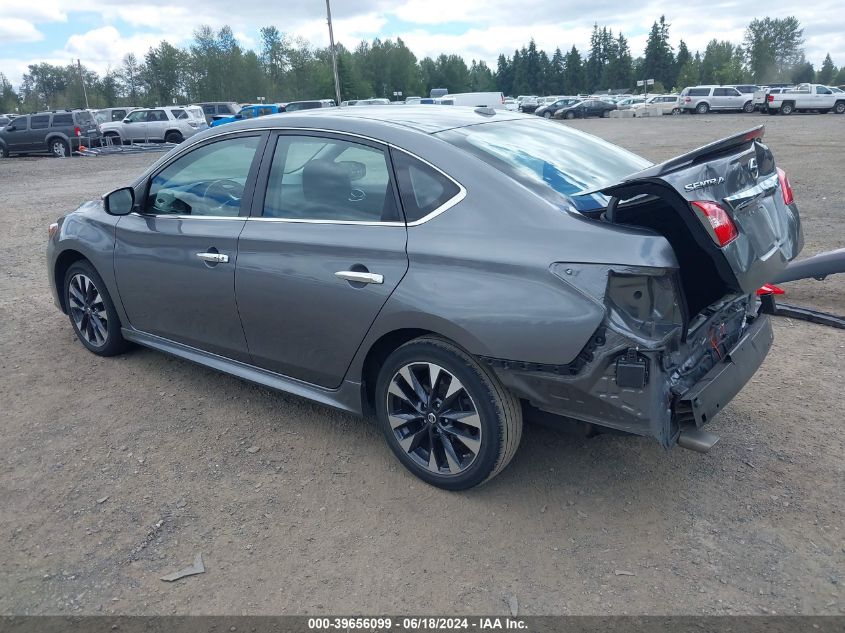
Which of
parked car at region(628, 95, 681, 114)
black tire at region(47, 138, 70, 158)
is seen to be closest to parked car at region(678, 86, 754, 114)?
parked car at region(628, 95, 681, 114)

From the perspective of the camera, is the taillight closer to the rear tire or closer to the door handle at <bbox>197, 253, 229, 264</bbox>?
the door handle at <bbox>197, 253, 229, 264</bbox>

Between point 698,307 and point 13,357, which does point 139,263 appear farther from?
point 698,307

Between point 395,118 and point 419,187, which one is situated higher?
point 395,118

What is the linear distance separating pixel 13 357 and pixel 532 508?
3995mm

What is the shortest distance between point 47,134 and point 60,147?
2.45ft

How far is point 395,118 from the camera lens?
374 centimetres

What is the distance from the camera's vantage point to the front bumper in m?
2.95

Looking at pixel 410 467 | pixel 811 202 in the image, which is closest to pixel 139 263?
pixel 410 467

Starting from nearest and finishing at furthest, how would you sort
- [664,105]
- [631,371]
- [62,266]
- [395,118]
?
[631,371], [395,118], [62,266], [664,105]

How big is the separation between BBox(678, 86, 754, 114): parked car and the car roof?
44.9 m

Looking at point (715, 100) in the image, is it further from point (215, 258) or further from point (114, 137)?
point (215, 258)

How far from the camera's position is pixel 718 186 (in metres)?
2.97

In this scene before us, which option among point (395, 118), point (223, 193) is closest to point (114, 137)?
point (223, 193)

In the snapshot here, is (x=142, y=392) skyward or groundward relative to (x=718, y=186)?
groundward
